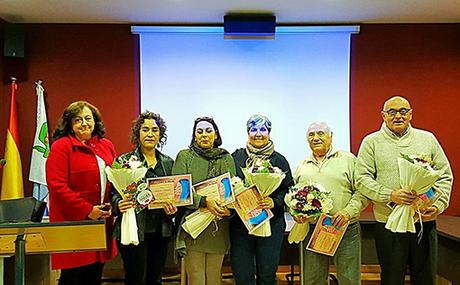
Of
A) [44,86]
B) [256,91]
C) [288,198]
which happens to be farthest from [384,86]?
[44,86]

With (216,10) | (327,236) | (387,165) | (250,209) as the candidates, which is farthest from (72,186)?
(216,10)

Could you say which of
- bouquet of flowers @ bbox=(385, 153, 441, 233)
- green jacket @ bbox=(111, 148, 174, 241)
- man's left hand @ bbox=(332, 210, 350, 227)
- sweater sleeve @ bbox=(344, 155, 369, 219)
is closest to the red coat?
green jacket @ bbox=(111, 148, 174, 241)

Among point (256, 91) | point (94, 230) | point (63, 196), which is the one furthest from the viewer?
point (256, 91)

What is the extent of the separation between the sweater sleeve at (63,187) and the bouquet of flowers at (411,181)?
73.4 inches

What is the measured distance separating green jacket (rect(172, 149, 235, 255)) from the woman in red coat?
0.46 metres

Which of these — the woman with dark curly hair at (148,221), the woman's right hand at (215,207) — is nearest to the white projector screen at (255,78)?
the woman with dark curly hair at (148,221)

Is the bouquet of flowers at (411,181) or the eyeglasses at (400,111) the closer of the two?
the bouquet of flowers at (411,181)

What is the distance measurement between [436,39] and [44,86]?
14.0ft

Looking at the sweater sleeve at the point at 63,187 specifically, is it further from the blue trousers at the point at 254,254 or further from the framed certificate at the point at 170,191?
the blue trousers at the point at 254,254

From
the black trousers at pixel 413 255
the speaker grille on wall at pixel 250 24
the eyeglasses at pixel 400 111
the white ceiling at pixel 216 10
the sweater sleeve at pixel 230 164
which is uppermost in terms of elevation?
the white ceiling at pixel 216 10

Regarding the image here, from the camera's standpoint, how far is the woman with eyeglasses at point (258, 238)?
3.39 m

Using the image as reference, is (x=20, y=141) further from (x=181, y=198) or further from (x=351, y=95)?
(x=351, y=95)

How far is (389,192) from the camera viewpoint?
10.7 feet

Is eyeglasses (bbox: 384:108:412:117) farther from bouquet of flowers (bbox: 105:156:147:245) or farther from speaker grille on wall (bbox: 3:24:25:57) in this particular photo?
speaker grille on wall (bbox: 3:24:25:57)
